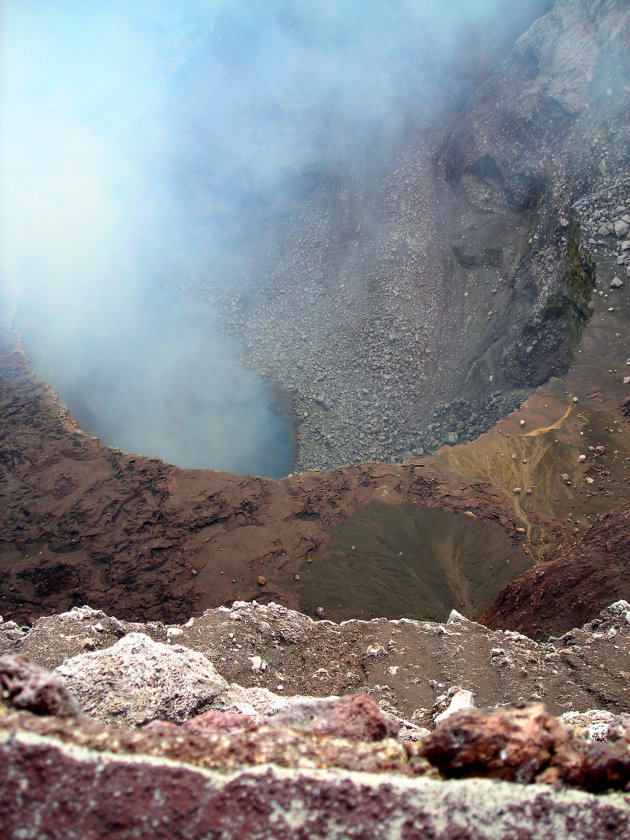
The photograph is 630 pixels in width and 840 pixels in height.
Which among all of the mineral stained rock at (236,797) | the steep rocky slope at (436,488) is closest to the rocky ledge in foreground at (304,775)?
the mineral stained rock at (236,797)

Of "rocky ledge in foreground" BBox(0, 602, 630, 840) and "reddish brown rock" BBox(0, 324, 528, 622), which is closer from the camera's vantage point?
"rocky ledge in foreground" BBox(0, 602, 630, 840)

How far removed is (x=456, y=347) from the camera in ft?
55.7

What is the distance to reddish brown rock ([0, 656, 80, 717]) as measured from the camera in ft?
10.5

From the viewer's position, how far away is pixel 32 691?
3236mm

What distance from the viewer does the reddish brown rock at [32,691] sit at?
3.19 m

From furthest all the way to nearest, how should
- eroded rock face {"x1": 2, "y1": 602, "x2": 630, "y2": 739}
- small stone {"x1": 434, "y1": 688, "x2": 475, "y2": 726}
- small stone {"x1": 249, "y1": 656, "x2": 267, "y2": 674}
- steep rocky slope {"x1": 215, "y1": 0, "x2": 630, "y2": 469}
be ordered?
steep rocky slope {"x1": 215, "y1": 0, "x2": 630, "y2": 469}
small stone {"x1": 249, "y1": 656, "x2": 267, "y2": 674}
small stone {"x1": 434, "y1": 688, "x2": 475, "y2": 726}
eroded rock face {"x1": 2, "y1": 602, "x2": 630, "y2": 739}

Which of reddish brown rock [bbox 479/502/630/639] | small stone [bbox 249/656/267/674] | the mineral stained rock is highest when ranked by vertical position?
reddish brown rock [bbox 479/502/630/639]

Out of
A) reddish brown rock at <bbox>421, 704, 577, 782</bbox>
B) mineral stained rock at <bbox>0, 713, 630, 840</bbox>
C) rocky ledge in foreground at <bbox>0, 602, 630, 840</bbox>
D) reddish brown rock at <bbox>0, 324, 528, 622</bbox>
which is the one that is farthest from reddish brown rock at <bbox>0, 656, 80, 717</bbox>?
reddish brown rock at <bbox>0, 324, 528, 622</bbox>

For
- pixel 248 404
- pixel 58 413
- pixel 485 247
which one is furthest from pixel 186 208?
pixel 485 247

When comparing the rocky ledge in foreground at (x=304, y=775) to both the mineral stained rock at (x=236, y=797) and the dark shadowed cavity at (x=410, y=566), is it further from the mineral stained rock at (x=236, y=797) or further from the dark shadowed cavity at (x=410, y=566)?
the dark shadowed cavity at (x=410, y=566)

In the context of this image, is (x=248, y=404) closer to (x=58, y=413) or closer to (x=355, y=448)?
(x=355, y=448)

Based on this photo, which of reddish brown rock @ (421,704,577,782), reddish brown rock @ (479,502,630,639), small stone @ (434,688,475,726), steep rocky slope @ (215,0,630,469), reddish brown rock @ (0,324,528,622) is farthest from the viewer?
steep rocky slope @ (215,0,630,469)

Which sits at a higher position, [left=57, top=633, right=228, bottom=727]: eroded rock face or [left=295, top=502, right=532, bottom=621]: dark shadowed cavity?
[left=295, top=502, right=532, bottom=621]: dark shadowed cavity

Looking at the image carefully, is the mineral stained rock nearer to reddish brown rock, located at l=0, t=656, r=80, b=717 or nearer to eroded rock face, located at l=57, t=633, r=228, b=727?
reddish brown rock, located at l=0, t=656, r=80, b=717
